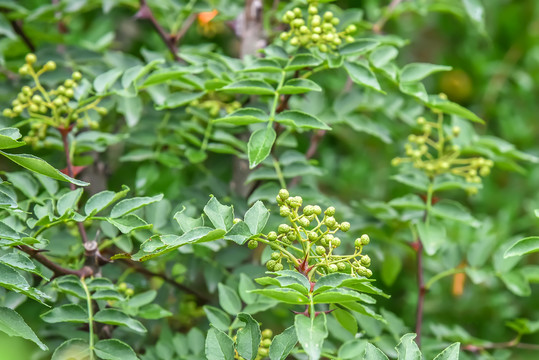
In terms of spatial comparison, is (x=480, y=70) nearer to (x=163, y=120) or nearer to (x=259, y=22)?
(x=259, y=22)

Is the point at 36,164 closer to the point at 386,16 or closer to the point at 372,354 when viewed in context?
the point at 372,354

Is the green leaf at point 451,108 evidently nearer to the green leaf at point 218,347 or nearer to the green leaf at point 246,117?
the green leaf at point 246,117

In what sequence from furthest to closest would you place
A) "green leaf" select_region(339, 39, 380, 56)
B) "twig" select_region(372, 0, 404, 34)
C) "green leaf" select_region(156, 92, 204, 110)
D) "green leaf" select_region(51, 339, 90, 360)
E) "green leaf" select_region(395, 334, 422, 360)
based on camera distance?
"twig" select_region(372, 0, 404, 34), "green leaf" select_region(156, 92, 204, 110), "green leaf" select_region(339, 39, 380, 56), "green leaf" select_region(51, 339, 90, 360), "green leaf" select_region(395, 334, 422, 360)

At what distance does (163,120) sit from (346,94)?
1.59 ft

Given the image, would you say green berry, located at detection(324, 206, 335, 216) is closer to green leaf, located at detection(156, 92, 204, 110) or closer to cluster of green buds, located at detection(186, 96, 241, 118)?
green leaf, located at detection(156, 92, 204, 110)

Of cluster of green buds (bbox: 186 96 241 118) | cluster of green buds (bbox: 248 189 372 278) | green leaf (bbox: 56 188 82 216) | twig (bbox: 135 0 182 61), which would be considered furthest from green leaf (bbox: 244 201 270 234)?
twig (bbox: 135 0 182 61)

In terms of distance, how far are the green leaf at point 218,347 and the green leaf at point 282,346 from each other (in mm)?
82

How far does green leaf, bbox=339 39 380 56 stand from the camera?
4.22 ft

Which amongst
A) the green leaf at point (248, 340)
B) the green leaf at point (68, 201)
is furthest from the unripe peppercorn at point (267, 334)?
the green leaf at point (68, 201)

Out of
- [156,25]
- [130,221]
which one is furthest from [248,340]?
[156,25]

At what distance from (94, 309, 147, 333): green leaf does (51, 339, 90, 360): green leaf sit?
0.05 metres

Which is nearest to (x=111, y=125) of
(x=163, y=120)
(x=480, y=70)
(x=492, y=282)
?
(x=163, y=120)

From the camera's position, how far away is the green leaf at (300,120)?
115 cm

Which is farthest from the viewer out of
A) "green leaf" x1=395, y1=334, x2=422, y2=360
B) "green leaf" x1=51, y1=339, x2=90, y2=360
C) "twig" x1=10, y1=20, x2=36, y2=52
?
"twig" x1=10, y1=20, x2=36, y2=52
